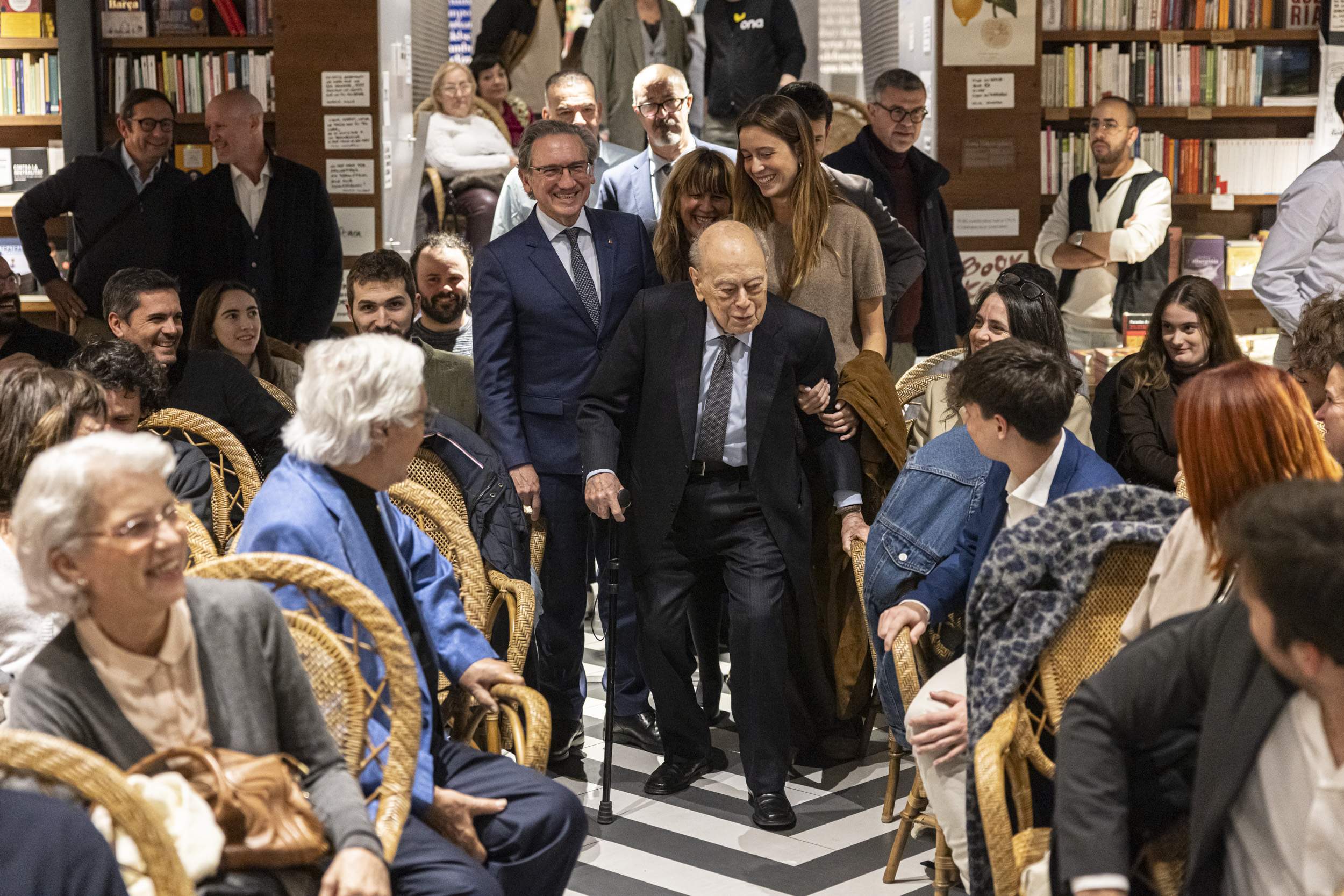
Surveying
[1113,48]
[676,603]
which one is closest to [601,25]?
[1113,48]

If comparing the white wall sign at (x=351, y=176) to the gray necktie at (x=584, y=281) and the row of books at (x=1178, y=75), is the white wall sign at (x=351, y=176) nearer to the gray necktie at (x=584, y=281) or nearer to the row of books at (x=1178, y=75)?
the gray necktie at (x=584, y=281)

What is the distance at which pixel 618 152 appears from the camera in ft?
21.2

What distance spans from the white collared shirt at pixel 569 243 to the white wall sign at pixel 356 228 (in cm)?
277

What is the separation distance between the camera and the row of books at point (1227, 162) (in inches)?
297

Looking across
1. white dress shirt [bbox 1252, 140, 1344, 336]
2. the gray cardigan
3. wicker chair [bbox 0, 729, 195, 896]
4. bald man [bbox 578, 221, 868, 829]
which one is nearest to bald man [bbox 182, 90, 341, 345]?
bald man [bbox 578, 221, 868, 829]

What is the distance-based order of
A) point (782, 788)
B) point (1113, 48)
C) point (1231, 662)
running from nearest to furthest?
point (1231, 662), point (782, 788), point (1113, 48)

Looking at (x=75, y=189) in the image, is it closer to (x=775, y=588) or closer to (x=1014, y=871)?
(x=775, y=588)

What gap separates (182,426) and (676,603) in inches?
52.4

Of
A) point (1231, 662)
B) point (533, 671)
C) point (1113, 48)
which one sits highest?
point (1113, 48)

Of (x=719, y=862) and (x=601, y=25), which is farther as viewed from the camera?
(x=601, y=25)

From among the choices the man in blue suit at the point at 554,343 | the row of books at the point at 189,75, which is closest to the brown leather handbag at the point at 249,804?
the man in blue suit at the point at 554,343

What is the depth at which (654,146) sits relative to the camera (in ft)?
16.3

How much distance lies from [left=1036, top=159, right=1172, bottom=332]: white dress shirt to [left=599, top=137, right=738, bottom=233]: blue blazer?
2.25 m

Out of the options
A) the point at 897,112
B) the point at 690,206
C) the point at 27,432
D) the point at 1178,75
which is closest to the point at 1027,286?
the point at 690,206
